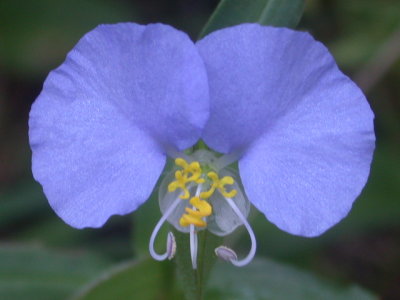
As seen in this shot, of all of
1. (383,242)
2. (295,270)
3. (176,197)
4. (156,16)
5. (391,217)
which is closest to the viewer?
(176,197)

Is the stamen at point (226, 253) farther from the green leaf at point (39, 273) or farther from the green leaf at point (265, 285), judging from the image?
the green leaf at point (39, 273)

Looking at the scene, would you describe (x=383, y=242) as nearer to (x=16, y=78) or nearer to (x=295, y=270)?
(x=295, y=270)

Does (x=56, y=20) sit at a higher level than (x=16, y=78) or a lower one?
higher

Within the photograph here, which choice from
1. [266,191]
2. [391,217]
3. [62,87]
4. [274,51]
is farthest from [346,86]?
[391,217]

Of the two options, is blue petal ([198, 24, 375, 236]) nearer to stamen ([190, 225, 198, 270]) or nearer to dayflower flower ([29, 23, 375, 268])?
dayflower flower ([29, 23, 375, 268])

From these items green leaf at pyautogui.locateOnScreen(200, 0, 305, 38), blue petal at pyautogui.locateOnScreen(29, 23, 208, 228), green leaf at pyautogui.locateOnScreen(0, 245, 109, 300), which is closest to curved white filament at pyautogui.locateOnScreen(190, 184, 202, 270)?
blue petal at pyautogui.locateOnScreen(29, 23, 208, 228)

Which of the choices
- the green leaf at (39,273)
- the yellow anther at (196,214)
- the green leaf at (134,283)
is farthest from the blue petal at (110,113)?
the green leaf at (39,273)

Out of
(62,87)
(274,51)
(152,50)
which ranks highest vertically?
(274,51)
